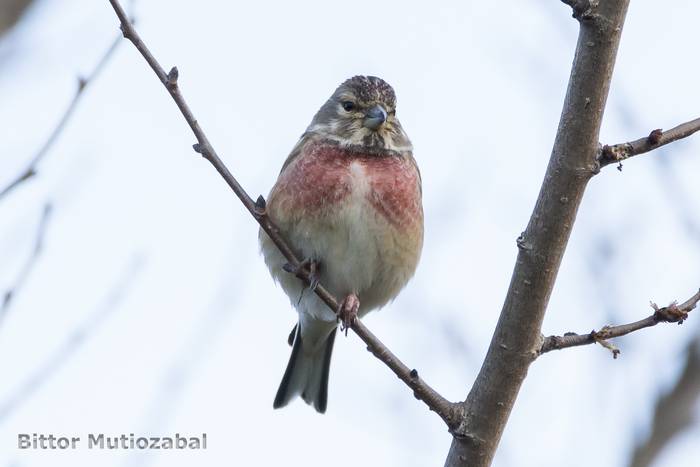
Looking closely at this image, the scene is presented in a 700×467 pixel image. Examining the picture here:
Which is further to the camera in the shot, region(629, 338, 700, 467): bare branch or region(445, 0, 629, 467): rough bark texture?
region(629, 338, 700, 467): bare branch

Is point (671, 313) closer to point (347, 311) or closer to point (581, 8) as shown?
point (581, 8)

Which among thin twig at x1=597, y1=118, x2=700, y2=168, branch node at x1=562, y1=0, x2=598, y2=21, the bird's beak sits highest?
the bird's beak

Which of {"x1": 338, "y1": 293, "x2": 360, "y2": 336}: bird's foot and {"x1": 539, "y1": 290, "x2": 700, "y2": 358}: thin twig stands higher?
{"x1": 338, "y1": 293, "x2": 360, "y2": 336}: bird's foot

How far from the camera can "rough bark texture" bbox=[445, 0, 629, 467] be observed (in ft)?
9.95

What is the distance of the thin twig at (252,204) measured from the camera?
11.3 feet

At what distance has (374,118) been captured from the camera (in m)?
5.92

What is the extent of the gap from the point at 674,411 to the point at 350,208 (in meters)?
2.18

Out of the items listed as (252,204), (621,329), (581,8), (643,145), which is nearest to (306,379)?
(252,204)

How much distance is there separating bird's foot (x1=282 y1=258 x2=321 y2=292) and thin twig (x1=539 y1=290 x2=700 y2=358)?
1260 mm

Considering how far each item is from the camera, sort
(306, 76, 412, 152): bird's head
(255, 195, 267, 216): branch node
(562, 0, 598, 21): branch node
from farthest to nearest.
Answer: (306, 76, 412, 152): bird's head < (255, 195, 267, 216): branch node < (562, 0, 598, 21): branch node

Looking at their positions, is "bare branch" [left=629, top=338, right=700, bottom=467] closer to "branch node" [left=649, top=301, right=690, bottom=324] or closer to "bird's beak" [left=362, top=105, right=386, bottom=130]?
"branch node" [left=649, top=301, right=690, bottom=324]

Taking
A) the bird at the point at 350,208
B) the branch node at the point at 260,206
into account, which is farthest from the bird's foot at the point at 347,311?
the branch node at the point at 260,206

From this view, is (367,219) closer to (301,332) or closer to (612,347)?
(301,332)

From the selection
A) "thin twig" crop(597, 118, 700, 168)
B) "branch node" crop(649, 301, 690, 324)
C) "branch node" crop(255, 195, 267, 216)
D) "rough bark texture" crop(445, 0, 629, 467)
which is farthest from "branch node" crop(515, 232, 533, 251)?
"branch node" crop(255, 195, 267, 216)
